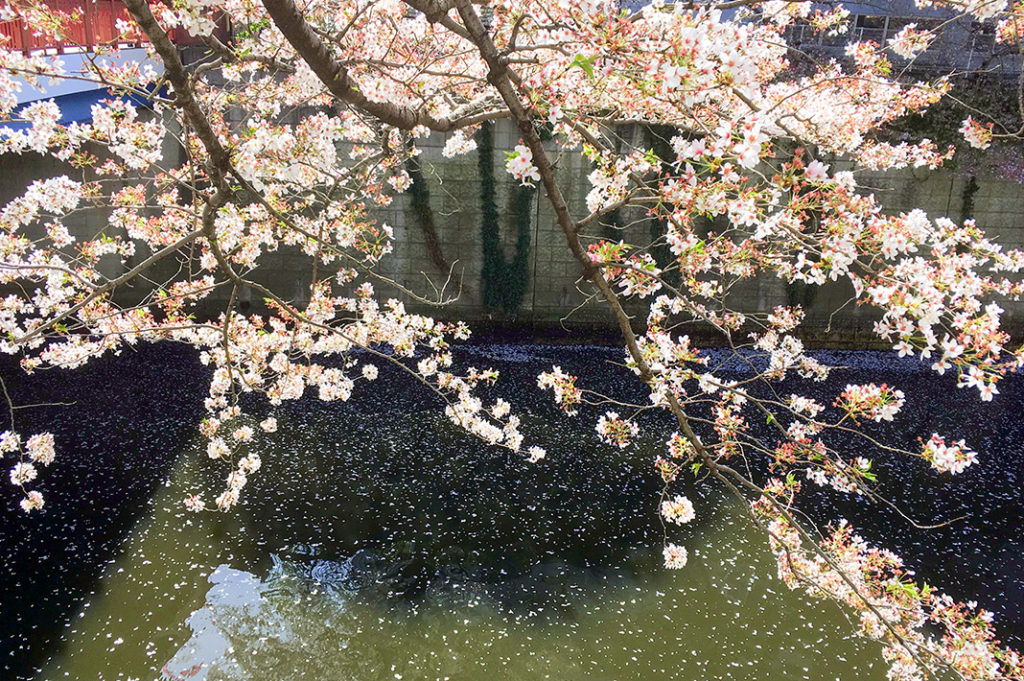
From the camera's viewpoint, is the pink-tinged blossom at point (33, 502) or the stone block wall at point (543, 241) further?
the stone block wall at point (543, 241)

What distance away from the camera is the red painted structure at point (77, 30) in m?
4.77

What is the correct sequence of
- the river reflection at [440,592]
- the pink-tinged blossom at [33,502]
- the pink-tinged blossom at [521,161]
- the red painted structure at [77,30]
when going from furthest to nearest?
the pink-tinged blossom at [33,502]
the red painted structure at [77,30]
the river reflection at [440,592]
the pink-tinged blossom at [521,161]

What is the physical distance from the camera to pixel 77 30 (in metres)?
6.17

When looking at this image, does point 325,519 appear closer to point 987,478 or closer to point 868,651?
point 868,651

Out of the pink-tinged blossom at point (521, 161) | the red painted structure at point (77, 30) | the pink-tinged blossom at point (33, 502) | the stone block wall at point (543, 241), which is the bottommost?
the pink-tinged blossom at point (33, 502)

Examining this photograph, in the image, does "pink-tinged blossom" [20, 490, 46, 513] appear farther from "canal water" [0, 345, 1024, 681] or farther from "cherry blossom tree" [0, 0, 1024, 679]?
"canal water" [0, 345, 1024, 681]

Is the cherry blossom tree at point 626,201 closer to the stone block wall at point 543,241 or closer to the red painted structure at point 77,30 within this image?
the red painted structure at point 77,30

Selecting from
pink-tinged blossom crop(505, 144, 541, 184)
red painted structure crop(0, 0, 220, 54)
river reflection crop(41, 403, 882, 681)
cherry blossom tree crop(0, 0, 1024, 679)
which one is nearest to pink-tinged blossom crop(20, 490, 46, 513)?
cherry blossom tree crop(0, 0, 1024, 679)

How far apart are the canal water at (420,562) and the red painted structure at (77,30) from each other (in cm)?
399

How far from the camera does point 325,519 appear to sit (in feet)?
19.9

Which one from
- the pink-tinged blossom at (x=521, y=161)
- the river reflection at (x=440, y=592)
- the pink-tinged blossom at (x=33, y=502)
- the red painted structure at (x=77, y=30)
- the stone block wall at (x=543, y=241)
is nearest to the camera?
the pink-tinged blossom at (x=521, y=161)

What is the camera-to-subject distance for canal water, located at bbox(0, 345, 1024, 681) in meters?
4.63

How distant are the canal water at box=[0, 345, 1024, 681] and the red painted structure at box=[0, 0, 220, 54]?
3987mm

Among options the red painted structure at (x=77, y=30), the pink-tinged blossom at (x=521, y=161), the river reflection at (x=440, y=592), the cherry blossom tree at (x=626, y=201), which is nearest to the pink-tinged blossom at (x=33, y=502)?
the cherry blossom tree at (x=626, y=201)
